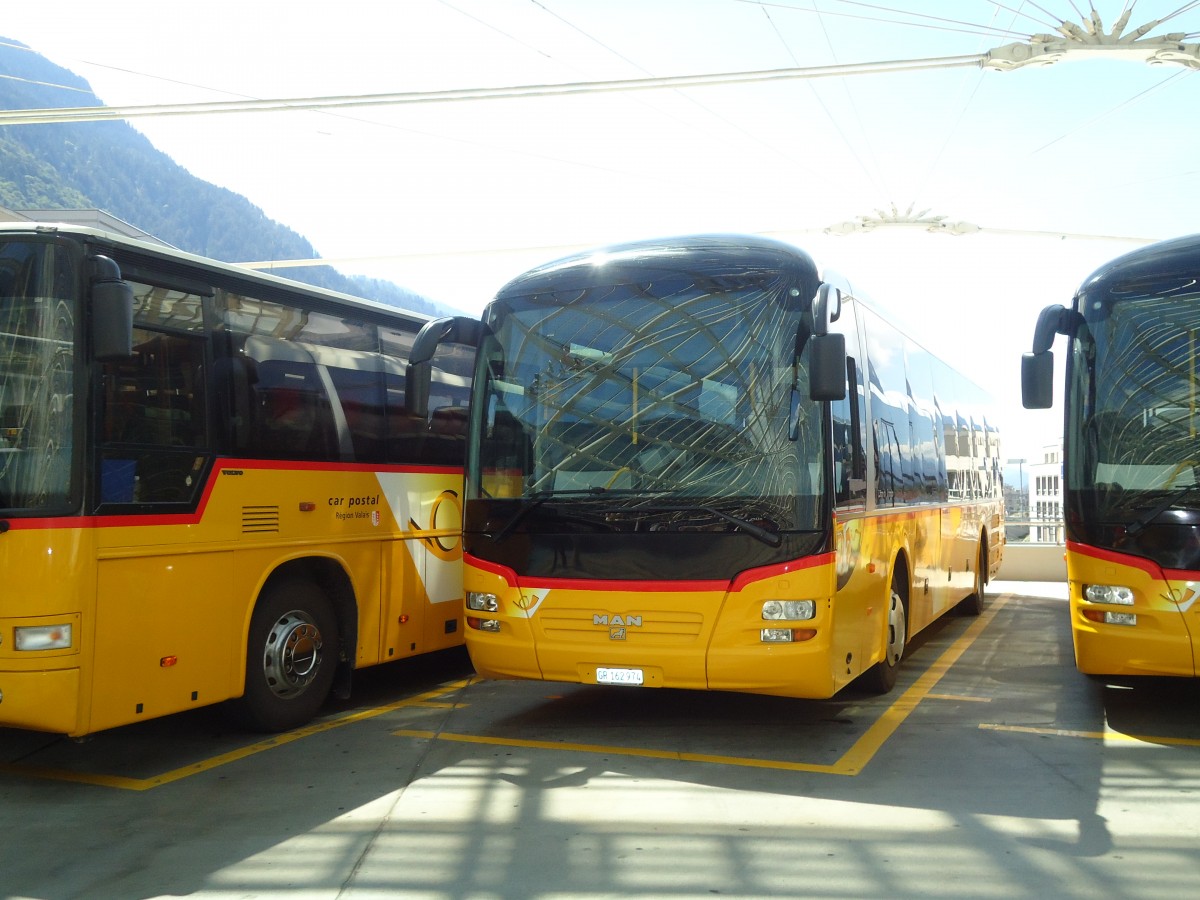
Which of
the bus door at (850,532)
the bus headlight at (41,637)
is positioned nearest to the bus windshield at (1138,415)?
the bus door at (850,532)

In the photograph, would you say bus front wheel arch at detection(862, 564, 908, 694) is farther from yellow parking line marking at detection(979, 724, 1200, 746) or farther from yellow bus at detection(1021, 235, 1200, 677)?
yellow bus at detection(1021, 235, 1200, 677)

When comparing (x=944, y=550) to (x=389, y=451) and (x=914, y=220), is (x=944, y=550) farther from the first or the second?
(x=914, y=220)

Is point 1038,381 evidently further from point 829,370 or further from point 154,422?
point 154,422

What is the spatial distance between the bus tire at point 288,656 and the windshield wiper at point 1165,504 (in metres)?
5.58

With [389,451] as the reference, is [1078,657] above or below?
below

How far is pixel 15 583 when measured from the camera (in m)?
6.09

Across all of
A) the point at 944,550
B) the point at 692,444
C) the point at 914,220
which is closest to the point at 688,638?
the point at 692,444

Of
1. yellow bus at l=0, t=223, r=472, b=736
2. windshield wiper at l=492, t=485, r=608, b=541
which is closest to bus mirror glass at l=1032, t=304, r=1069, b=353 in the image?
windshield wiper at l=492, t=485, r=608, b=541

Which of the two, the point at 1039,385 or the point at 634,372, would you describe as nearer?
the point at 634,372

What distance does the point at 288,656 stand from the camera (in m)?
7.95

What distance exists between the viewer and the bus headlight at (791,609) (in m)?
6.93

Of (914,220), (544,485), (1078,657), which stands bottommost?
(1078,657)

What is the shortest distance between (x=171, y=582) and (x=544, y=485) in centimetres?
236

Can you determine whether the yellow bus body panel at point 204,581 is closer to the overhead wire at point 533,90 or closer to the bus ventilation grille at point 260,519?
the bus ventilation grille at point 260,519
